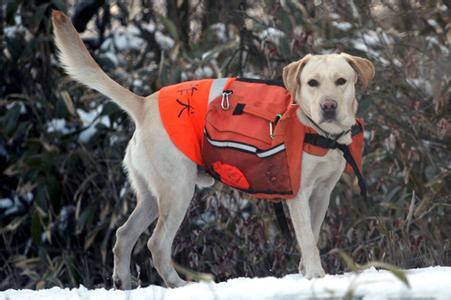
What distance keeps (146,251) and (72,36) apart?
8.27 ft

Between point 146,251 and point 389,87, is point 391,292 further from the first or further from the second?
point 146,251

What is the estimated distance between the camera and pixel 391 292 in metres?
2.72

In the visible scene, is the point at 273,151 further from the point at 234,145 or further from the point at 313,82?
the point at 313,82

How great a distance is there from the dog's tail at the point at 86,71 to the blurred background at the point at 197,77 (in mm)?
1358

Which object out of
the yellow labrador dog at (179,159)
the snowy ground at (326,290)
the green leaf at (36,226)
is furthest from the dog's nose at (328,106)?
the green leaf at (36,226)

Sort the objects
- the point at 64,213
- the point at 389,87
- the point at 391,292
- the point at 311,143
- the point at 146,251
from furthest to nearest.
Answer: the point at 64,213 < the point at 146,251 < the point at 389,87 < the point at 311,143 < the point at 391,292

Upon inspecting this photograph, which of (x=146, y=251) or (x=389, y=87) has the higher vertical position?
(x=389, y=87)

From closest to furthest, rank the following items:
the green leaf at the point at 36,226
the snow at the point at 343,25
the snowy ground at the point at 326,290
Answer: the snowy ground at the point at 326,290, the snow at the point at 343,25, the green leaf at the point at 36,226

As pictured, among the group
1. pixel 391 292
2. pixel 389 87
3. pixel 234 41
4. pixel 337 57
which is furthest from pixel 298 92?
pixel 234 41

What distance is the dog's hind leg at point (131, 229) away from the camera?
4492 millimetres

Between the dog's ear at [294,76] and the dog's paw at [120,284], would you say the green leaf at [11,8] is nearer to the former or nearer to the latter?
the dog's paw at [120,284]

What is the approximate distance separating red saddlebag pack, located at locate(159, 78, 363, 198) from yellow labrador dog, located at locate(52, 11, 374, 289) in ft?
0.15

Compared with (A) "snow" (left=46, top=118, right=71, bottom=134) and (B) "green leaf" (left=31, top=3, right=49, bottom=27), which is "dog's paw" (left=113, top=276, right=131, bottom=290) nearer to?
(A) "snow" (left=46, top=118, right=71, bottom=134)

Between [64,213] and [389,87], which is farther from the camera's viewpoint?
[64,213]
